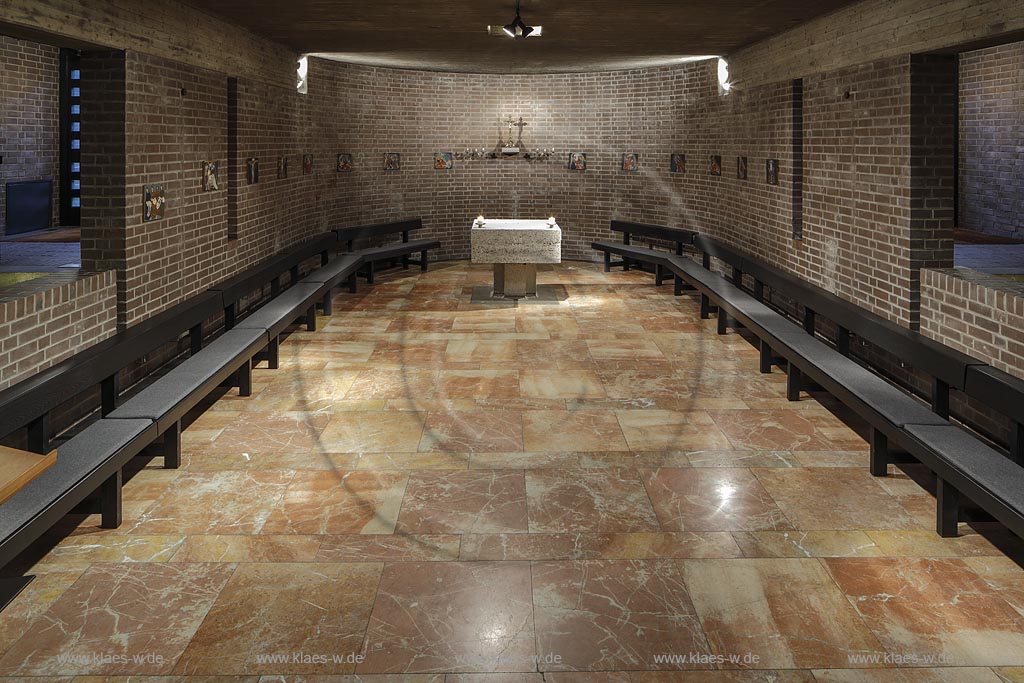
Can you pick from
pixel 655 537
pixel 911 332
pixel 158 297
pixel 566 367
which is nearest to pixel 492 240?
pixel 566 367

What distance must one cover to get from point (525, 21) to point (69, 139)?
734cm

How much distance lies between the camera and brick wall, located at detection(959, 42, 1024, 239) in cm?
1157

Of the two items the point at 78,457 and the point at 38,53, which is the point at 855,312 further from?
the point at 38,53

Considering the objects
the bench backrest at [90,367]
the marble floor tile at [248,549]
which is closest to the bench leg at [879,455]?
the marble floor tile at [248,549]

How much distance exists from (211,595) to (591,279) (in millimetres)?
10505

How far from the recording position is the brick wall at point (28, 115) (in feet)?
37.6

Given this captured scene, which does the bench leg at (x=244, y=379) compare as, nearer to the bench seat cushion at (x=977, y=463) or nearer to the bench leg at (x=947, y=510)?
the bench seat cushion at (x=977, y=463)

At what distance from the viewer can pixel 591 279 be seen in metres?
14.1

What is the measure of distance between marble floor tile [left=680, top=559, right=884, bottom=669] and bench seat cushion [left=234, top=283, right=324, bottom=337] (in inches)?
191

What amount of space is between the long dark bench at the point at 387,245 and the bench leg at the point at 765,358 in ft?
20.9

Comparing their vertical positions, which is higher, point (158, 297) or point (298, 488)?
point (158, 297)

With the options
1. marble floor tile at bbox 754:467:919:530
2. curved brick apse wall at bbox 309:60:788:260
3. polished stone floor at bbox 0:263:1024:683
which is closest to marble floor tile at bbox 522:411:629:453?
polished stone floor at bbox 0:263:1024:683

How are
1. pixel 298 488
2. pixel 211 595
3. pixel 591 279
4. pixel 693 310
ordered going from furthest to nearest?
pixel 591 279 < pixel 693 310 < pixel 298 488 < pixel 211 595

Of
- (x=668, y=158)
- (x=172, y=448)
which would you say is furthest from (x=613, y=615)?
(x=668, y=158)
